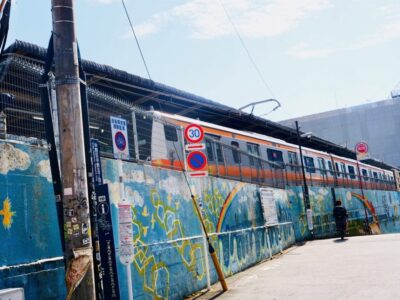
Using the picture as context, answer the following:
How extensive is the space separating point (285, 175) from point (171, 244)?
519 inches

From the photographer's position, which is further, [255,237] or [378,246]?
[378,246]

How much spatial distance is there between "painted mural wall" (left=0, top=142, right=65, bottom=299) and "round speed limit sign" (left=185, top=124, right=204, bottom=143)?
442 cm

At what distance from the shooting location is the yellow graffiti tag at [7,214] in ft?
17.2

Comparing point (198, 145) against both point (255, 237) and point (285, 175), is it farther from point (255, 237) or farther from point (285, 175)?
point (285, 175)

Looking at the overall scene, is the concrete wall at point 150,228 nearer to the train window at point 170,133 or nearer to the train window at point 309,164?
the train window at point 170,133

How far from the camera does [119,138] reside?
7.48m

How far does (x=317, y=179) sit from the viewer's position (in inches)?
1072

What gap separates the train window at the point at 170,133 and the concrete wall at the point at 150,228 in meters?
0.85

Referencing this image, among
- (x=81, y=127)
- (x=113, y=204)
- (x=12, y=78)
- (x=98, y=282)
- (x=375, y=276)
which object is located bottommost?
(x=375, y=276)

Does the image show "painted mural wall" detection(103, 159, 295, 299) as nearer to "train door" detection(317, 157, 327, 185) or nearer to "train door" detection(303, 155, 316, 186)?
"train door" detection(303, 155, 316, 186)

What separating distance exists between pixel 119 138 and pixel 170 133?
2.76 m

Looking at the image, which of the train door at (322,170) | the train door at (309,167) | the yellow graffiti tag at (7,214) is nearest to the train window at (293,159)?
the train door at (309,167)

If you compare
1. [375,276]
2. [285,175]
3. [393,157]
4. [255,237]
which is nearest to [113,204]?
[375,276]

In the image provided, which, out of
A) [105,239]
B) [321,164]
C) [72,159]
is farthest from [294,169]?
[72,159]
